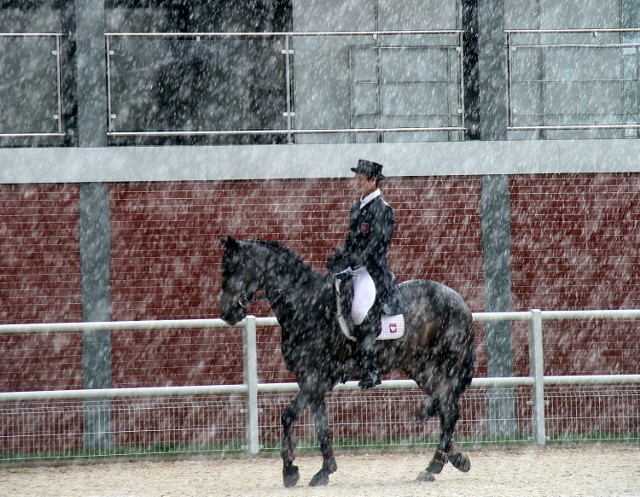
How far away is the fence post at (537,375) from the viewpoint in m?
11.4

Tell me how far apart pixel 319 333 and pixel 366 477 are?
143 centimetres

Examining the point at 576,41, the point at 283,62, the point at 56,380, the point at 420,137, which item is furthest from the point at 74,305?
the point at 576,41

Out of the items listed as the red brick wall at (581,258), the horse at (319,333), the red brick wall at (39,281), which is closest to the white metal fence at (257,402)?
the red brick wall at (39,281)

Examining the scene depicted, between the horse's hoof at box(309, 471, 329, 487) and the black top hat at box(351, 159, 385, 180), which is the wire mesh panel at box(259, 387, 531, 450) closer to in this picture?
the horse's hoof at box(309, 471, 329, 487)

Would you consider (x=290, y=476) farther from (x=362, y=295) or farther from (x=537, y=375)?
(x=537, y=375)

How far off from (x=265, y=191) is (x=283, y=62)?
9.50 ft

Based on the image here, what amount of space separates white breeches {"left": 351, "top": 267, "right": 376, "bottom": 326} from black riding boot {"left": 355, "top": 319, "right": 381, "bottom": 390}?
8cm

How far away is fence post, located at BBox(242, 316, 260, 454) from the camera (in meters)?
11.0

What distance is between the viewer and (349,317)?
9.16 m

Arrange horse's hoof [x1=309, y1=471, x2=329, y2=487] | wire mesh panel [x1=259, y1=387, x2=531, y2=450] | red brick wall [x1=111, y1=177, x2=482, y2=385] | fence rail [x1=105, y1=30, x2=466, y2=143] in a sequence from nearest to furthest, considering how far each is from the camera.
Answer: horse's hoof [x1=309, y1=471, x2=329, y2=487] → wire mesh panel [x1=259, y1=387, x2=531, y2=450] → red brick wall [x1=111, y1=177, x2=482, y2=385] → fence rail [x1=105, y1=30, x2=466, y2=143]

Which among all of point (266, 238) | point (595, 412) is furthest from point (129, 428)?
point (595, 412)

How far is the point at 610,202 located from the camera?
1285cm

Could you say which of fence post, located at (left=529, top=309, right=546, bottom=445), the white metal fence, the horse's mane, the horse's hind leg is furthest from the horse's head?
fence post, located at (left=529, top=309, right=546, bottom=445)

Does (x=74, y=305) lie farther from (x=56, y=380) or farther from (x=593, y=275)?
(x=593, y=275)
